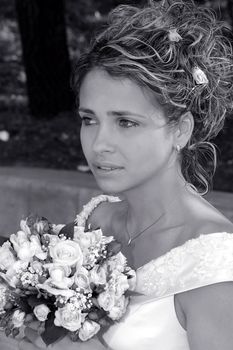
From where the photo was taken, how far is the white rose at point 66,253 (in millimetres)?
2320

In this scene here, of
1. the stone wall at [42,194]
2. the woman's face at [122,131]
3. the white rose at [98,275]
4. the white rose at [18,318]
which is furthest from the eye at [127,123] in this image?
the stone wall at [42,194]

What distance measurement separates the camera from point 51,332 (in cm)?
230

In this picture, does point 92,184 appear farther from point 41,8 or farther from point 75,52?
point 75,52

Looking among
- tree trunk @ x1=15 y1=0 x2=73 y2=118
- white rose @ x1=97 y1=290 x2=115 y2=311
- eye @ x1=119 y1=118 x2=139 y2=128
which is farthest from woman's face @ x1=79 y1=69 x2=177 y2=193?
tree trunk @ x1=15 y1=0 x2=73 y2=118

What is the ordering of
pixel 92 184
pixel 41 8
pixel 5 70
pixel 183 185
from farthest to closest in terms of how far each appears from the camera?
pixel 5 70 < pixel 41 8 < pixel 92 184 < pixel 183 185

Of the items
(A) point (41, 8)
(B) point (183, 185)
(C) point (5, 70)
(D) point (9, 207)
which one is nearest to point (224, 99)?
(B) point (183, 185)

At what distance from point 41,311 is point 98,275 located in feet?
0.67

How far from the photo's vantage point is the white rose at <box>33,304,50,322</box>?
90.2 inches

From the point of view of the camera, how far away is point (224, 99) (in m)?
2.74

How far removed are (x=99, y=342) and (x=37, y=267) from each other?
13.1 inches

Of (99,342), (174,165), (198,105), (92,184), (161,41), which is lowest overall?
(92,184)

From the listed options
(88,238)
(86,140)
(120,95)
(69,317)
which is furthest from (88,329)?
(120,95)

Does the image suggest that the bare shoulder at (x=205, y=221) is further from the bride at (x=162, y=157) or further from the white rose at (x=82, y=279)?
the white rose at (x=82, y=279)

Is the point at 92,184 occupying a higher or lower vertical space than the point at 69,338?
lower
